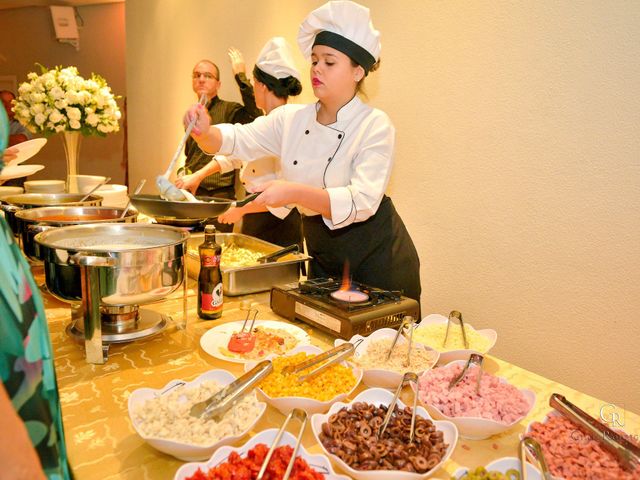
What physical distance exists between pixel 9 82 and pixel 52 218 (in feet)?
29.1

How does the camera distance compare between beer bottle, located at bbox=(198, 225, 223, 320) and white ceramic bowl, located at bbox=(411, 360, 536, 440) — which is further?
beer bottle, located at bbox=(198, 225, 223, 320)

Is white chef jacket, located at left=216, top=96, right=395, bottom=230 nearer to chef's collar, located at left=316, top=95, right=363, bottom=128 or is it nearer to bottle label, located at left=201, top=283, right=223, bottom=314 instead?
chef's collar, located at left=316, top=95, right=363, bottom=128

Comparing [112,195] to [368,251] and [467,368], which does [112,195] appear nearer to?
[368,251]

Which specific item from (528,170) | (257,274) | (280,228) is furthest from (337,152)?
(280,228)

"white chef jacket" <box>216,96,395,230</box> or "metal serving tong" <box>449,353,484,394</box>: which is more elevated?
"white chef jacket" <box>216,96,395,230</box>

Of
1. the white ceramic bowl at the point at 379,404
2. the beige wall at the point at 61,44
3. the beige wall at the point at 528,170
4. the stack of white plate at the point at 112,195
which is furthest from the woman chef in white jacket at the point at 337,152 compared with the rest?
the beige wall at the point at 61,44

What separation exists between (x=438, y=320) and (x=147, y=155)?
218 inches

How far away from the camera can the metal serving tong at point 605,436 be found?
0.95m

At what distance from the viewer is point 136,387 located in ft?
4.04

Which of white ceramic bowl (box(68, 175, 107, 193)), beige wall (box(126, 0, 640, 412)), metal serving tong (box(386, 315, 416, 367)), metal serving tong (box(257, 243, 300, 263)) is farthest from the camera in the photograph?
white ceramic bowl (box(68, 175, 107, 193))

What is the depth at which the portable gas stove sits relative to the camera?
5.01 feet

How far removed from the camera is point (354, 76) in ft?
6.79

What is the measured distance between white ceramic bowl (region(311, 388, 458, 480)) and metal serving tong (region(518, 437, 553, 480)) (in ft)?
0.41

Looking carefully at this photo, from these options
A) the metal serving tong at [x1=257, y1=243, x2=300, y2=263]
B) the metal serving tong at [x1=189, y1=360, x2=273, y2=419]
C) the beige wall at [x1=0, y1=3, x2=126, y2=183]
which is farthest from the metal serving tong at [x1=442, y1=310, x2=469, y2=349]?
the beige wall at [x1=0, y1=3, x2=126, y2=183]
